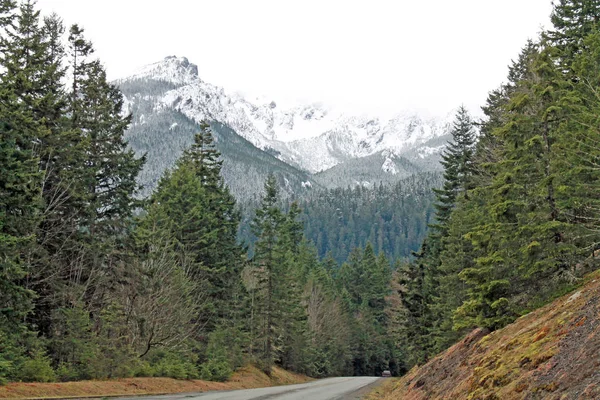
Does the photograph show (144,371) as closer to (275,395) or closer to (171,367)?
(171,367)

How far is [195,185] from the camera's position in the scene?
1443 inches

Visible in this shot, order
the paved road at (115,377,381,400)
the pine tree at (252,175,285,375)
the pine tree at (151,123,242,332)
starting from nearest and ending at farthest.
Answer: the paved road at (115,377,381,400), the pine tree at (151,123,242,332), the pine tree at (252,175,285,375)

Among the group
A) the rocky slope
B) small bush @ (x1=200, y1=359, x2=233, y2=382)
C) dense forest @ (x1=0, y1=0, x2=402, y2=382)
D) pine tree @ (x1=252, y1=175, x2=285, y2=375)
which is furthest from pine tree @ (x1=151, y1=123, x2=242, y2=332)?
the rocky slope

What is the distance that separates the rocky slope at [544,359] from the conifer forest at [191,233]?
6.60 ft

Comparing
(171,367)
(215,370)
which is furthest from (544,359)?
(215,370)

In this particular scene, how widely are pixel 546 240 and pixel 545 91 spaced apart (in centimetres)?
475

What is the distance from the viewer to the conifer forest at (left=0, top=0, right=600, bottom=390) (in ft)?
53.2

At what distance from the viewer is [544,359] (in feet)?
32.8

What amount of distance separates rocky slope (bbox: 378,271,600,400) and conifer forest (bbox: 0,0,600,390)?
2012 mm

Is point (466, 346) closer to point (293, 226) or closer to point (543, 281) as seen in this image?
point (543, 281)

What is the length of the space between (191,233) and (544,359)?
27.9 meters

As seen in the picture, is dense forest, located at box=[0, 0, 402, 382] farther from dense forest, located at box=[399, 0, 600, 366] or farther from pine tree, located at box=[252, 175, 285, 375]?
dense forest, located at box=[399, 0, 600, 366]

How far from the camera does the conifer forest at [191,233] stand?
639 inches

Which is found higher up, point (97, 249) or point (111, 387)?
point (97, 249)
